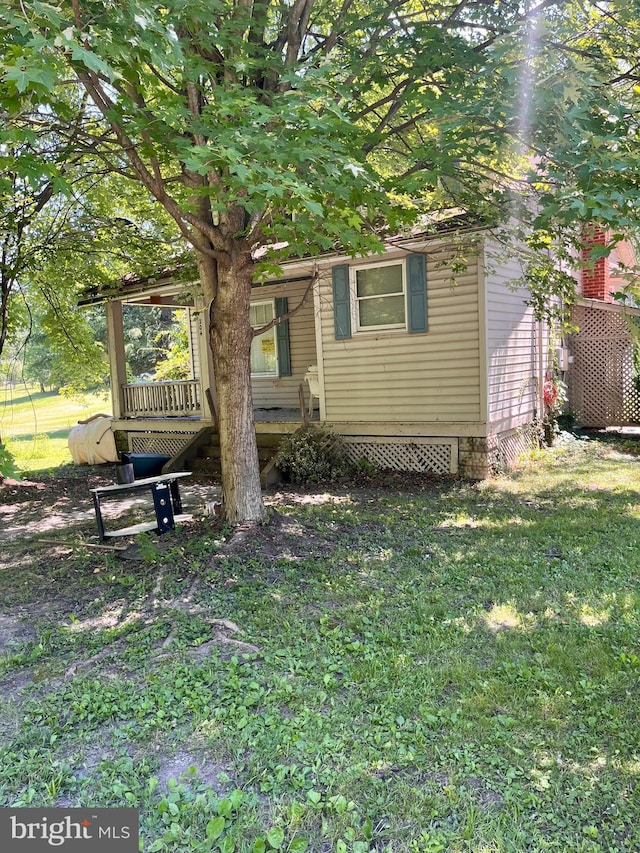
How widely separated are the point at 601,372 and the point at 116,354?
10902mm

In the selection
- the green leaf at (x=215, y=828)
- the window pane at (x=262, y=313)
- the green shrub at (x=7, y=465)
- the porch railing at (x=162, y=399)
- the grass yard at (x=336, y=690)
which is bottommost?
the grass yard at (x=336, y=690)

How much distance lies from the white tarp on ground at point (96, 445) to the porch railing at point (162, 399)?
2.12 feet

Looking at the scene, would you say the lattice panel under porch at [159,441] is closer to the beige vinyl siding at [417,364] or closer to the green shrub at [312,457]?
the green shrub at [312,457]

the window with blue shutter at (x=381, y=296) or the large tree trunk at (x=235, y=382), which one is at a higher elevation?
the window with blue shutter at (x=381, y=296)

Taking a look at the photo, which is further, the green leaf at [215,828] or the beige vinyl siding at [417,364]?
the beige vinyl siding at [417,364]

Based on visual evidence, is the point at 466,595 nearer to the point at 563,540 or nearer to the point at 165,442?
the point at 563,540

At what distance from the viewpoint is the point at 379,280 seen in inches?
396

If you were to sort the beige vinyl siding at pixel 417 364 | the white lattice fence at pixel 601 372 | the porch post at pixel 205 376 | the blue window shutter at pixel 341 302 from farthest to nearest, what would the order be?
the white lattice fence at pixel 601 372 → the porch post at pixel 205 376 → the blue window shutter at pixel 341 302 → the beige vinyl siding at pixel 417 364

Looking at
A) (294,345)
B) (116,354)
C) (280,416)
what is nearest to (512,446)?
(280,416)

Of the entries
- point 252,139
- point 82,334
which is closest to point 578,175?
point 252,139

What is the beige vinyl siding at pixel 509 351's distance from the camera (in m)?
9.47

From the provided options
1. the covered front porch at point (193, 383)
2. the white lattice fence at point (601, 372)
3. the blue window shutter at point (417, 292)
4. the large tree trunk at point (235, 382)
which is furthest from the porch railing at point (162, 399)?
the white lattice fence at point (601, 372)

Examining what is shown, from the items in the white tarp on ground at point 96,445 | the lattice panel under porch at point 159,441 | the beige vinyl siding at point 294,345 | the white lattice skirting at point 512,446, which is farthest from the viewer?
the white tarp on ground at point 96,445

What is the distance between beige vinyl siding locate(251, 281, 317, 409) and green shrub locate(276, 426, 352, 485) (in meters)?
3.35
